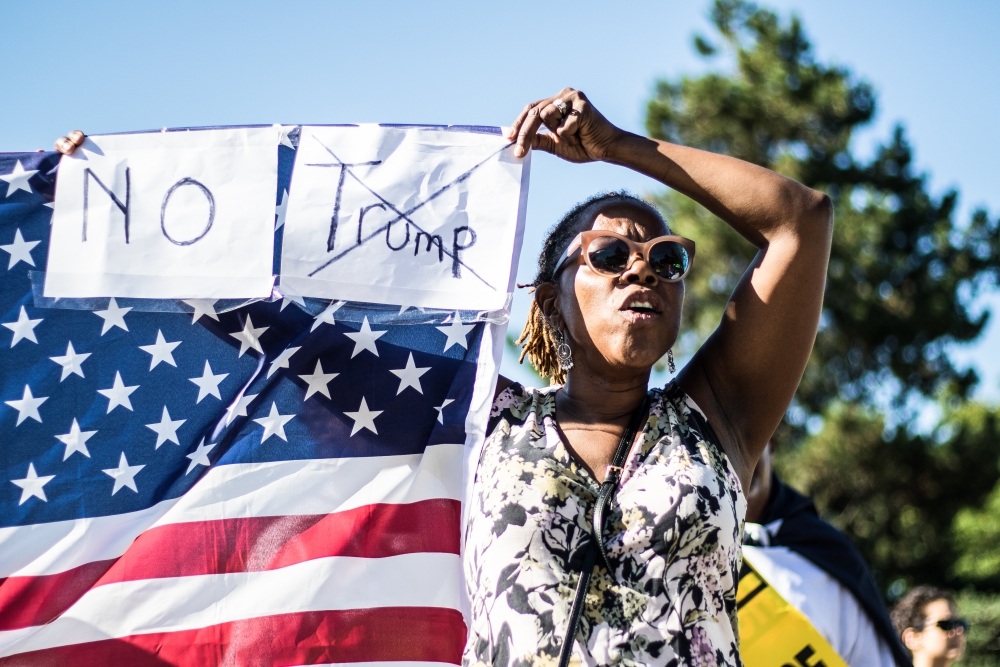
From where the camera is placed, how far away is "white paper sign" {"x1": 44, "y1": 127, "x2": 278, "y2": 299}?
295 cm

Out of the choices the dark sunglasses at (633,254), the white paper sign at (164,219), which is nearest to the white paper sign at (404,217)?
the white paper sign at (164,219)

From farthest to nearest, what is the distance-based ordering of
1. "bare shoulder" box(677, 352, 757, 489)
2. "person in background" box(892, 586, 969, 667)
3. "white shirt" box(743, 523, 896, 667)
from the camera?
"person in background" box(892, 586, 969, 667)
"white shirt" box(743, 523, 896, 667)
"bare shoulder" box(677, 352, 757, 489)

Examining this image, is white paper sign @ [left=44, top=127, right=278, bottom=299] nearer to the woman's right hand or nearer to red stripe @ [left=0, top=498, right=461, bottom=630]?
the woman's right hand

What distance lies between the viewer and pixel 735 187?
2668 mm

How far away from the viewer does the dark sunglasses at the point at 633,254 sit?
266 cm

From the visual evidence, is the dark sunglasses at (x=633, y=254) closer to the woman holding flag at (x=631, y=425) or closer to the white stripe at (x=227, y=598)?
the woman holding flag at (x=631, y=425)

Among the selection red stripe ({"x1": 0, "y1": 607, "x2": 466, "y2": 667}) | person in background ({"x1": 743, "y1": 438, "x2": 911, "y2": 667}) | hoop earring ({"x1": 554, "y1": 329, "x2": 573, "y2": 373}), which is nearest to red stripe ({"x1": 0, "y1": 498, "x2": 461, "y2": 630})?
red stripe ({"x1": 0, "y1": 607, "x2": 466, "y2": 667})

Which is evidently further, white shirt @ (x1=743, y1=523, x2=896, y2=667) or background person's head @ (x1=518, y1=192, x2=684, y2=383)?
white shirt @ (x1=743, y1=523, x2=896, y2=667)

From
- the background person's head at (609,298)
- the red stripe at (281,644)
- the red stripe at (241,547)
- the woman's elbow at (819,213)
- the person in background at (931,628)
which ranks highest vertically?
the woman's elbow at (819,213)

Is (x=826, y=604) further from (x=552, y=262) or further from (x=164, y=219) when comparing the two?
(x=164, y=219)

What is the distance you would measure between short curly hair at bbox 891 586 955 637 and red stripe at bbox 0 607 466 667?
4.41 m

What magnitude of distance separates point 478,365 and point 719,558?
1005 mm

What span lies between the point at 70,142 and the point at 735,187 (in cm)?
204

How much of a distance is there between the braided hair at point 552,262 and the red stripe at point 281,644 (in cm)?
92
